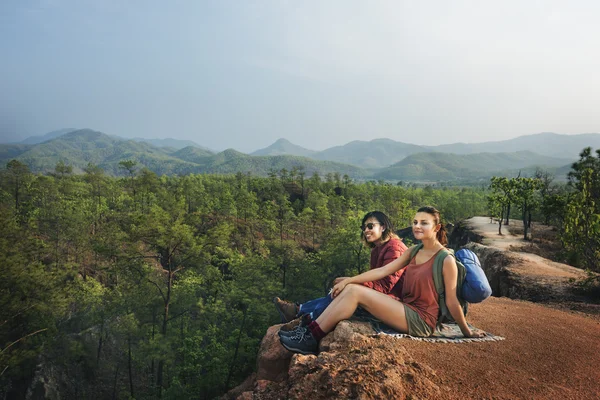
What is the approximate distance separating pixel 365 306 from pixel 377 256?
946mm

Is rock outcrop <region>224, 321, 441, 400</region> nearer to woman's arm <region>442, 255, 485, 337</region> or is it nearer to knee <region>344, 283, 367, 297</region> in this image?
knee <region>344, 283, 367, 297</region>

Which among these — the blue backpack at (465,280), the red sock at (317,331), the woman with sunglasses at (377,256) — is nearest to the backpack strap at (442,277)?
the blue backpack at (465,280)

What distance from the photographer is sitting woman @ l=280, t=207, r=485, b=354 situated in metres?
3.73

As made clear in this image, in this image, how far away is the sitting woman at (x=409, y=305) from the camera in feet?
12.2

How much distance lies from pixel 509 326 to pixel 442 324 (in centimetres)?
149

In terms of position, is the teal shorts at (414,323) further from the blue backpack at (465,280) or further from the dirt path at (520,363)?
the blue backpack at (465,280)

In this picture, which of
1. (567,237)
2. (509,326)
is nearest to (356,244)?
(567,237)

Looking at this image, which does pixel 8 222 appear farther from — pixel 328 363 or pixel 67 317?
pixel 328 363

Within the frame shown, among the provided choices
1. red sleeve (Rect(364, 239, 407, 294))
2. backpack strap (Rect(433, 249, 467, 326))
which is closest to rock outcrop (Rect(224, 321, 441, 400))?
red sleeve (Rect(364, 239, 407, 294))

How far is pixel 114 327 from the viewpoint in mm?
15445

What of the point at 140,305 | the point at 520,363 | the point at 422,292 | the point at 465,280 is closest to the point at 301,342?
the point at 422,292

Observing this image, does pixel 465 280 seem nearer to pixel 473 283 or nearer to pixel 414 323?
pixel 473 283

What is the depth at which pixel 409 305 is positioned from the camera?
3869 millimetres

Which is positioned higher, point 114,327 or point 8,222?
point 8,222
